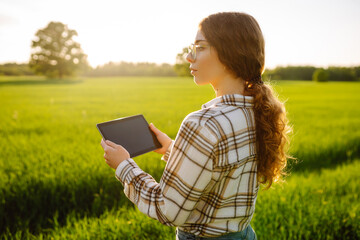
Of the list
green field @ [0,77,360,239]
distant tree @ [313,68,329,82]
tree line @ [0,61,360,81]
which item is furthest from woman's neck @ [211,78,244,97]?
distant tree @ [313,68,329,82]

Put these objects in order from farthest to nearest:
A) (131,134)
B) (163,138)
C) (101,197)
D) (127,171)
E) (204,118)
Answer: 1. (101,197)
2. (163,138)
3. (131,134)
4. (127,171)
5. (204,118)

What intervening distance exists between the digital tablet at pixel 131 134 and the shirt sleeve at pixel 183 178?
309 millimetres

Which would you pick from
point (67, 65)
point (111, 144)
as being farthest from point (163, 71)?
point (111, 144)

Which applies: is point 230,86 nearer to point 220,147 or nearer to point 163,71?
point 220,147

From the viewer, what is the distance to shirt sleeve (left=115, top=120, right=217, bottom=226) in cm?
115

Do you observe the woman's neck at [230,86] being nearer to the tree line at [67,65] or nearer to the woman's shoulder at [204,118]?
the woman's shoulder at [204,118]

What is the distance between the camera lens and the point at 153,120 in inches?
342

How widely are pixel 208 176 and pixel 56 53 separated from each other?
220 ft

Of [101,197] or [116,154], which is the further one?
[101,197]

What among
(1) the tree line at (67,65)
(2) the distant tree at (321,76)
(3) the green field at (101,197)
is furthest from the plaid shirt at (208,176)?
(2) the distant tree at (321,76)

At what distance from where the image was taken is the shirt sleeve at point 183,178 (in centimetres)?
115

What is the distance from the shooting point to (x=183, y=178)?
118cm

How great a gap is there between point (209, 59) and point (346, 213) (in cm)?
291

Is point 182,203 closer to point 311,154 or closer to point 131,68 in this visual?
point 311,154
